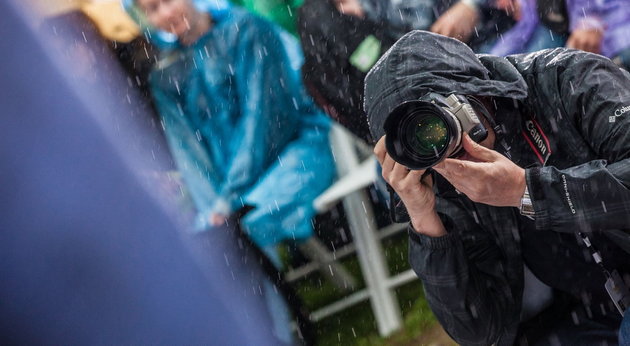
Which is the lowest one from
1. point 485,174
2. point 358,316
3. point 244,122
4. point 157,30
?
point 358,316

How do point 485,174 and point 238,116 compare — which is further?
point 238,116

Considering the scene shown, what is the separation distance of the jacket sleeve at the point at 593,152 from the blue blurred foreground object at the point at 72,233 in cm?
117

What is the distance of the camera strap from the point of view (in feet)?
4.18

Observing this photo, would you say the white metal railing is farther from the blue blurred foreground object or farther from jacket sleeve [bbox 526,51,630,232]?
jacket sleeve [bbox 526,51,630,232]

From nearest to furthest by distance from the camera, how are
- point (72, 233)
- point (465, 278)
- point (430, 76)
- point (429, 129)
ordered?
1. point (429, 129)
2. point (430, 76)
3. point (465, 278)
4. point (72, 233)

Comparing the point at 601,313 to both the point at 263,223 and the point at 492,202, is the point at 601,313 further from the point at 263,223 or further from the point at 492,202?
the point at 263,223

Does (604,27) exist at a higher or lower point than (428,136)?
lower

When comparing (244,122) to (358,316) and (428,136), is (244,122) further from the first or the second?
(428,136)

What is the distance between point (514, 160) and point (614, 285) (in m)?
0.28

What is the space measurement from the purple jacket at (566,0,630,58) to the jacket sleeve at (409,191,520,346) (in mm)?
1020

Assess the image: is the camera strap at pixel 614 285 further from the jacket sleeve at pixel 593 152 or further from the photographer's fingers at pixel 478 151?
the photographer's fingers at pixel 478 151

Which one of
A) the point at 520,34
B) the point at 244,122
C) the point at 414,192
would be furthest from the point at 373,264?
the point at 414,192

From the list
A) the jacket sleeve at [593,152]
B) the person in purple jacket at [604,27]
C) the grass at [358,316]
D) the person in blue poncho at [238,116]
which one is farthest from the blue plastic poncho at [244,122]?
the jacket sleeve at [593,152]

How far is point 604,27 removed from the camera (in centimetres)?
218
